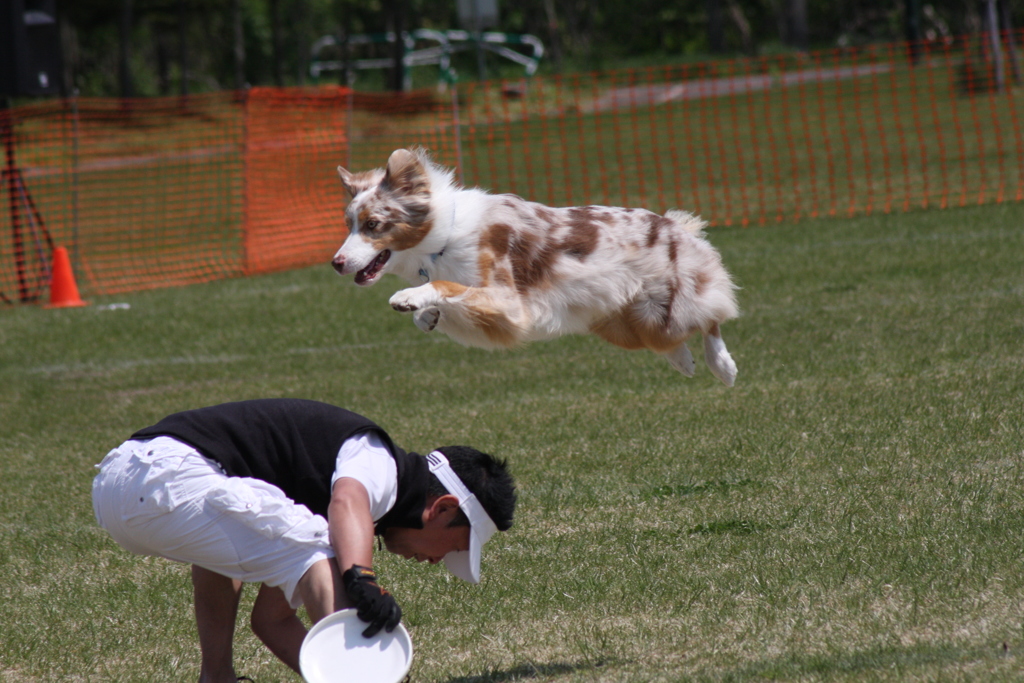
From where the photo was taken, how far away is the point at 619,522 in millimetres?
5555

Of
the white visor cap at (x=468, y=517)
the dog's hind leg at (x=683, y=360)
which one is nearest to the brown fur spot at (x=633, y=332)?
the dog's hind leg at (x=683, y=360)

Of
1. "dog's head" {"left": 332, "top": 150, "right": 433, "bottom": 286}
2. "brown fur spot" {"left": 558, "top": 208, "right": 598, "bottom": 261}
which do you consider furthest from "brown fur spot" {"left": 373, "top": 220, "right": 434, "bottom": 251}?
Result: "brown fur spot" {"left": 558, "top": 208, "right": 598, "bottom": 261}

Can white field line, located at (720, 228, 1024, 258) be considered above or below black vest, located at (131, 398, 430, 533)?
below

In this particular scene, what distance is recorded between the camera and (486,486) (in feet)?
12.9

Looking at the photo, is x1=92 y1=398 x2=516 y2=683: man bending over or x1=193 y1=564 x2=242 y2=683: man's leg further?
x1=193 y1=564 x2=242 y2=683: man's leg

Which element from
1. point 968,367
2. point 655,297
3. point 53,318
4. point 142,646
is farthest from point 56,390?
point 968,367

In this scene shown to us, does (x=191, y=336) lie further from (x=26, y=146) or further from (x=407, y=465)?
(x=26, y=146)

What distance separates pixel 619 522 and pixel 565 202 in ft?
43.1

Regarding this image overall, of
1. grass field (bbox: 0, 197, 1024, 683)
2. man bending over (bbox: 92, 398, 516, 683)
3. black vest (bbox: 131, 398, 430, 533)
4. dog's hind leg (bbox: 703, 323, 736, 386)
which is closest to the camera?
man bending over (bbox: 92, 398, 516, 683)

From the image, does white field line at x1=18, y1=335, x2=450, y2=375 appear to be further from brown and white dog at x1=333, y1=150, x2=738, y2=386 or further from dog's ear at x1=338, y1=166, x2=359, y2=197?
brown and white dog at x1=333, y1=150, x2=738, y2=386

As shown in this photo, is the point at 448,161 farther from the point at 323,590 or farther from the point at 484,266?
the point at 323,590

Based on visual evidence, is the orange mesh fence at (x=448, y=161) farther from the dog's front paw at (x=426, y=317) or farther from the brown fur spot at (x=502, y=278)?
the dog's front paw at (x=426, y=317)

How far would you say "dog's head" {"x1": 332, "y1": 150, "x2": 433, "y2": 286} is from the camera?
462 cm

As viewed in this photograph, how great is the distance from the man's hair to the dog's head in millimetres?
1009
